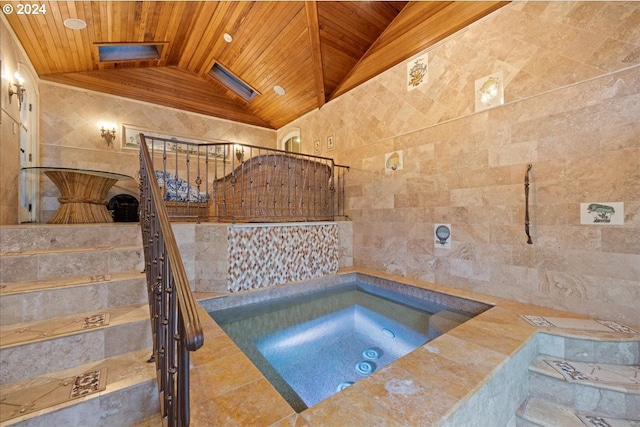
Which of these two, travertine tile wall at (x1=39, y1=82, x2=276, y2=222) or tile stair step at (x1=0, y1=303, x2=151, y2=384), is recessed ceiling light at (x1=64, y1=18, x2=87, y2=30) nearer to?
travertine tile wall at (x1=39, y1=82, x2=276, y2=222)

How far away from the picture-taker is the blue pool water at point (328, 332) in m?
1.74

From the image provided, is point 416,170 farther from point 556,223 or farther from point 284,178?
point 284,178

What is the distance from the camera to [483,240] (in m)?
2.88

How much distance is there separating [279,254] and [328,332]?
1.33 m

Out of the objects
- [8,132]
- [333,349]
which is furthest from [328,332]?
[8,132]

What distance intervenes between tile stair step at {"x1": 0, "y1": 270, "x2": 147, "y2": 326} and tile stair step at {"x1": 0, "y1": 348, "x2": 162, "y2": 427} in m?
0.44

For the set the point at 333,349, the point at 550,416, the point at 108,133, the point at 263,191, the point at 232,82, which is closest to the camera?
the point at 550,416

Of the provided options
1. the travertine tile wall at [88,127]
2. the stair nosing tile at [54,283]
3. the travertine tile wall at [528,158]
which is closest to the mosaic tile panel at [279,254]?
the travertine tile wall at [528,158]

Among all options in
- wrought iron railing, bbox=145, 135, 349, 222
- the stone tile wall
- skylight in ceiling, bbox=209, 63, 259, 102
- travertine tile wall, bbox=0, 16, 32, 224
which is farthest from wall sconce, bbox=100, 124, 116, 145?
the stone tile wall

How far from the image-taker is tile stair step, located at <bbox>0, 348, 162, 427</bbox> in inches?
39.8

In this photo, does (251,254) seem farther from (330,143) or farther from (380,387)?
(330,143)

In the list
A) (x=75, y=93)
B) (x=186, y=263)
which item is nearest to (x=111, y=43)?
(x=75, y=93)

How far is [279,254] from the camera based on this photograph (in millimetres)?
3428

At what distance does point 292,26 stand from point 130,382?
15.1ft
